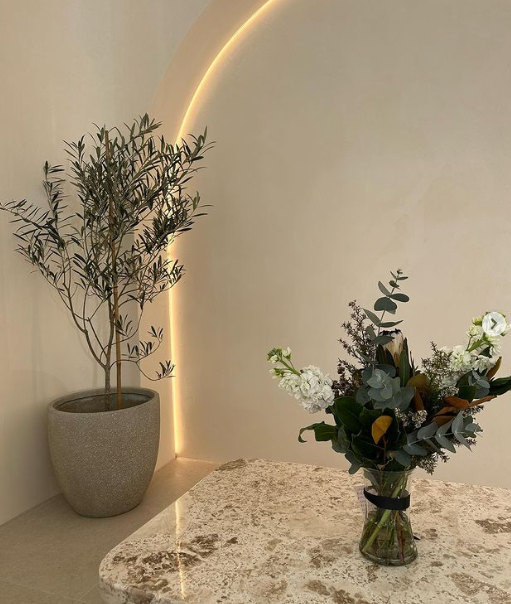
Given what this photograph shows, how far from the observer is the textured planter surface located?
2.96 metres

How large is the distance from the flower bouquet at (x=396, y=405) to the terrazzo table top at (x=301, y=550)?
95 mm

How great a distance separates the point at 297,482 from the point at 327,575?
0.50 m

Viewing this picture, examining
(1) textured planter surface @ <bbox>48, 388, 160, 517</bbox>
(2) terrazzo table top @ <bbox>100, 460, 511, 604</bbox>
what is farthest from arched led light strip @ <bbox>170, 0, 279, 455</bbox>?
(2) terrazzo table top @ <bbox>100, 460, 511, 604</bbox>

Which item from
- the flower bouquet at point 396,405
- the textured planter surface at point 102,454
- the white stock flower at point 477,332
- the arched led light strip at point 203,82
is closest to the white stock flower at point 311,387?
the flower bouquet at point 396,405

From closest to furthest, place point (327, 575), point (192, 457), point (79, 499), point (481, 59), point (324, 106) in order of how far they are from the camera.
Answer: point (327, 575)
point (79, 499)
point (481, 59)
point (324, 106)
point (192, 457)

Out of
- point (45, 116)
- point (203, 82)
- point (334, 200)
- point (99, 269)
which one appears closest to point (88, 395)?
point (99, 269)

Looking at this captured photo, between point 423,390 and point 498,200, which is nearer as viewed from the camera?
point 423,390

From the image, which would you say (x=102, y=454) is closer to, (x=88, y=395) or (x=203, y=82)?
Result: (x=88, y=395)

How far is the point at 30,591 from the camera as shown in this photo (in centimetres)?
244

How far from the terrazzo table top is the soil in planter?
5.70 ft

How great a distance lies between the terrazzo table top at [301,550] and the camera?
118 centimetres

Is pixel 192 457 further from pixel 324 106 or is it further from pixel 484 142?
pixel 484 142

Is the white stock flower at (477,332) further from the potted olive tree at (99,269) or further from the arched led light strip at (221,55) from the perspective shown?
the arched led light strip at (221,55)

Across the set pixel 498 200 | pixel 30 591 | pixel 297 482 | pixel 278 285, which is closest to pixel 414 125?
pixel 498 200
